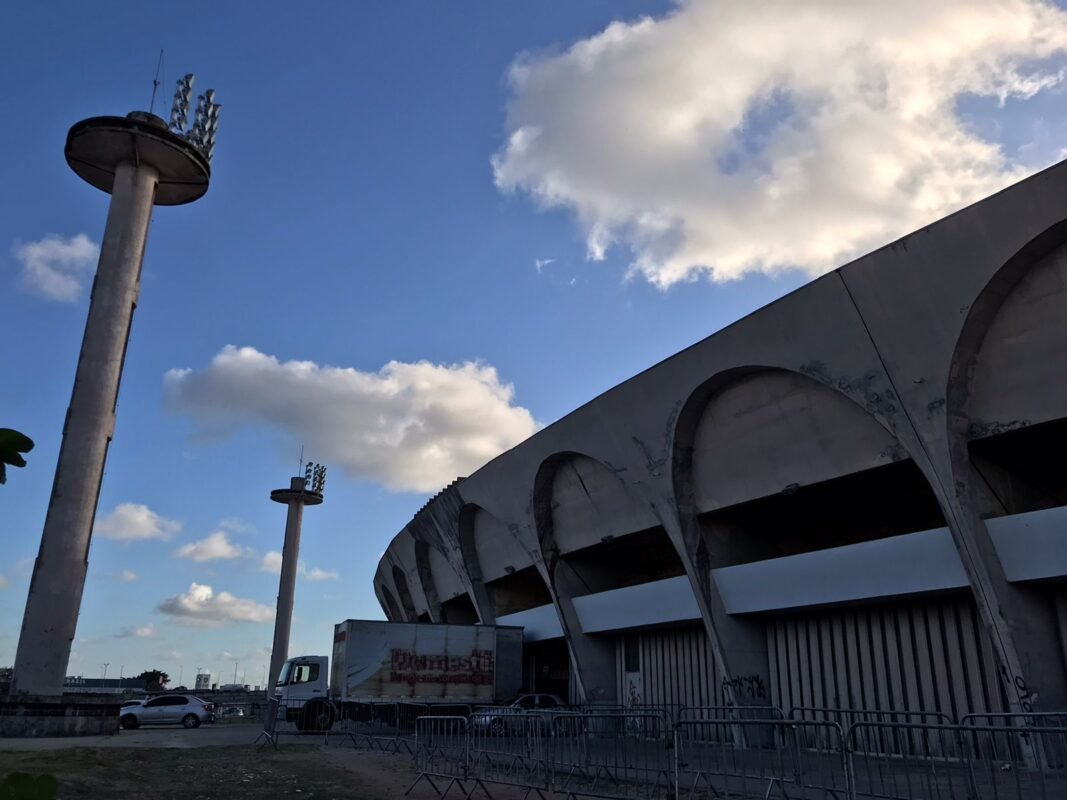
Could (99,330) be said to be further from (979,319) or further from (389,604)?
(389,604)

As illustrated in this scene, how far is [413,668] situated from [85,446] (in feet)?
42.9

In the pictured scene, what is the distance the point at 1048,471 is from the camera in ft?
61.3

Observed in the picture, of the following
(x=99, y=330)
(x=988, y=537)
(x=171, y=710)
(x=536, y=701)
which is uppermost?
(x=99, y=330)

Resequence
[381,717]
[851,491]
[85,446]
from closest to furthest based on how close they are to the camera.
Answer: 1. [851,491]
2. [85,446]
3. [381,717]

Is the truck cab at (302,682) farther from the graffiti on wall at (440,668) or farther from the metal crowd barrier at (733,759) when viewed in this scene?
the metal crowd barrier at (733,759)

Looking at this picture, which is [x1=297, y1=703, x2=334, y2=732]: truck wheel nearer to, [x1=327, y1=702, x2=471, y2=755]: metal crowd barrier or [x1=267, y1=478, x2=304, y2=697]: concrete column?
[x1=327, y1=702, x2=471, y2=755]: metal crowd barrier

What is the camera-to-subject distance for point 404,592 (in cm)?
5531

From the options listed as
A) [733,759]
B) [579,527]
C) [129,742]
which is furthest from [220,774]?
[579,527]

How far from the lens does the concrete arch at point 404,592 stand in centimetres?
5334

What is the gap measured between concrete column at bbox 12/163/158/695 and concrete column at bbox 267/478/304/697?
37054 mm

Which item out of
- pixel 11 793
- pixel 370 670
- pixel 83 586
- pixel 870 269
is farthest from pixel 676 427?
pixel 11 793

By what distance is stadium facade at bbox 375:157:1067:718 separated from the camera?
16.1 m

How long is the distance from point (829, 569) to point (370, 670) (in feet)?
51.5

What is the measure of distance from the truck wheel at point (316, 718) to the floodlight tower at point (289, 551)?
30714 millimetres
